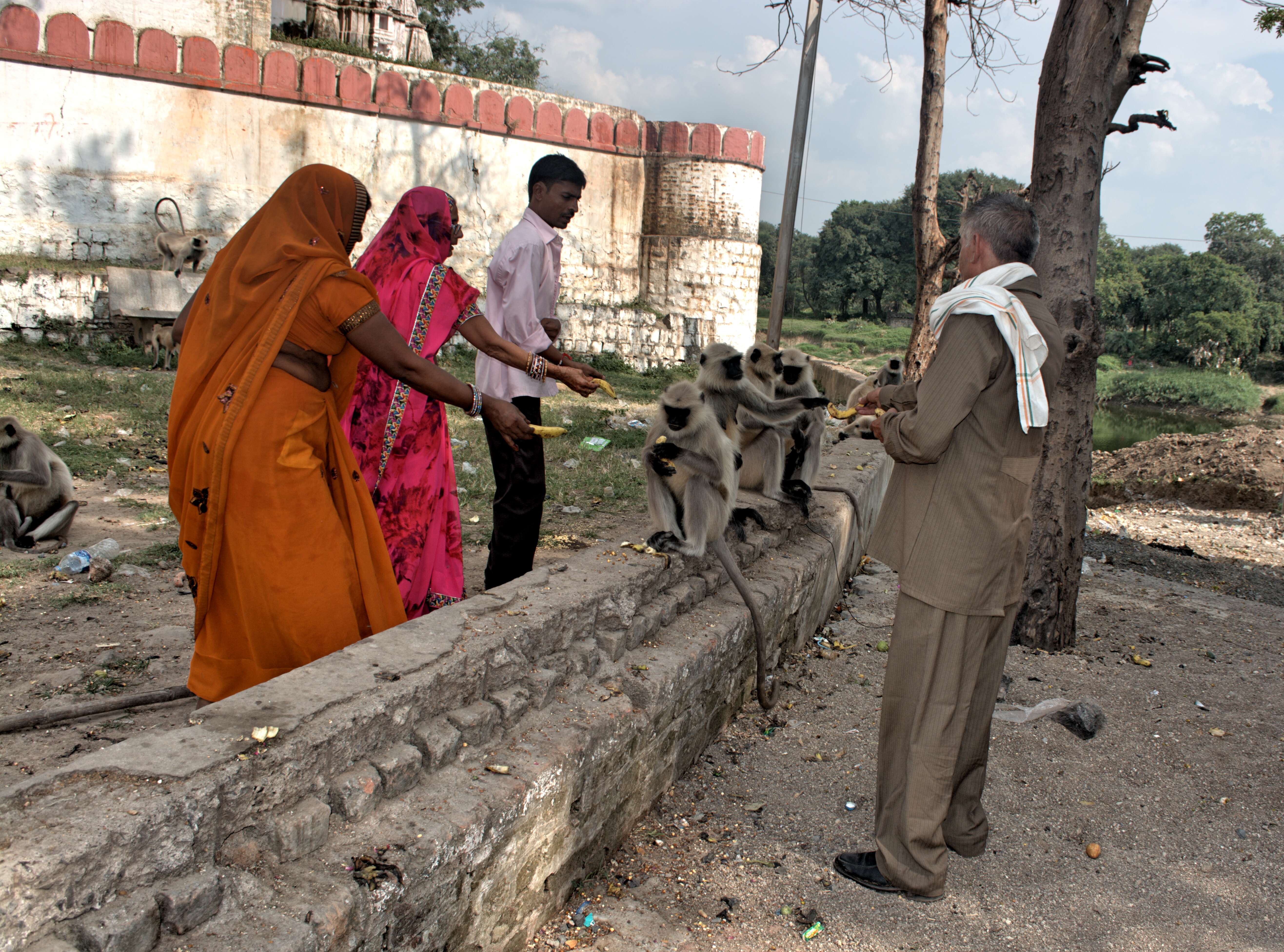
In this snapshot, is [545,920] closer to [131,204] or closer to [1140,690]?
[1140,690]

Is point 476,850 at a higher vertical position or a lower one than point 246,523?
lower

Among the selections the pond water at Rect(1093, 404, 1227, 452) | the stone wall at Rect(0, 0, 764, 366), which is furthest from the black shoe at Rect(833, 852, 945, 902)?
the pond water at Rect(1093, 404, 1227, 452)

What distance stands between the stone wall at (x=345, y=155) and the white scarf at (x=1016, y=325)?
36.2 ft

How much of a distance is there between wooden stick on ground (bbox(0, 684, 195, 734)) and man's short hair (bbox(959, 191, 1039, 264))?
97.2 inches

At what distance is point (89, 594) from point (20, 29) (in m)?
9.37

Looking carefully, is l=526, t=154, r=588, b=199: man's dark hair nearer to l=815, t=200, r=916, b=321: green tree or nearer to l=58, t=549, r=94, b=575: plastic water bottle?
l=58, t=549, r=94, b=575: plastic water bottle

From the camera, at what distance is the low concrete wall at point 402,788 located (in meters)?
1.43

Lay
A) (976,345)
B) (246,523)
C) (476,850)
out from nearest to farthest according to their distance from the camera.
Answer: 1. (476,850)
2. (976,345)
3. (246,523)

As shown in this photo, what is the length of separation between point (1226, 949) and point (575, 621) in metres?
1.89

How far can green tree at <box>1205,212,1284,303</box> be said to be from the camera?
139 feet

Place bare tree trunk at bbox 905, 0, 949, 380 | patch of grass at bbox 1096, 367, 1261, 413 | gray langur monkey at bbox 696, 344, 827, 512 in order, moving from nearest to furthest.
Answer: gray langur monkey at bbox 696, 344, 827, 512
bare tree trunk at bbox 905, 0, 949, 380
patch of grass at bbox 1096, 367, 1261, 413

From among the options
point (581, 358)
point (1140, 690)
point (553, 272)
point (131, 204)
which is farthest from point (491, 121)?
point (1140, 690)

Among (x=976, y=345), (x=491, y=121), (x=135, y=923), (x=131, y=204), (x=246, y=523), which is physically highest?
(x=491, y=121)

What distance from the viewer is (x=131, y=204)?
10.8 metres
